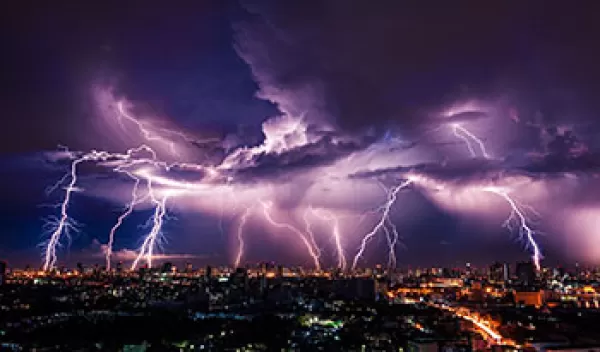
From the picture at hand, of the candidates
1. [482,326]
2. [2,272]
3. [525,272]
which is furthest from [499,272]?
[2,272]

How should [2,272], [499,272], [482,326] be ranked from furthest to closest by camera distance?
[499,272] → [2,272] → [482,326]

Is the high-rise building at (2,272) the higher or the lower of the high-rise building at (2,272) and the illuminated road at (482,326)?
the higher

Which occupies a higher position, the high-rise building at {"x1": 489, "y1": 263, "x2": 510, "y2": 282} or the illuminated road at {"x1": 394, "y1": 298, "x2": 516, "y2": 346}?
the high-rise building at {"x1": 489, "y1": 263, "x2": 510, "y2": 282}

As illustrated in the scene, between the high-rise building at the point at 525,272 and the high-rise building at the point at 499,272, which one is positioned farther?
the high-rise building at the point at 499,272

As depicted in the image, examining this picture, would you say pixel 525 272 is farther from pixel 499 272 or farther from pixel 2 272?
pixel 2 272

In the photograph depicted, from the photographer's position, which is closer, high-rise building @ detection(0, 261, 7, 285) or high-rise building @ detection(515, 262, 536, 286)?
high-rise building @ detection(0, 261, 7, 285)

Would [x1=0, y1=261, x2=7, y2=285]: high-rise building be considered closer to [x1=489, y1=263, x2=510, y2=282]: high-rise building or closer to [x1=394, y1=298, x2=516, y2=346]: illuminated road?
[x1=394, y1=298, x2=516, y2=346]: illuminated road

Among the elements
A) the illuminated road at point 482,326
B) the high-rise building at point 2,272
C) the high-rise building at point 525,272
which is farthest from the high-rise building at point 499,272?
the high-rise building at point 2,272

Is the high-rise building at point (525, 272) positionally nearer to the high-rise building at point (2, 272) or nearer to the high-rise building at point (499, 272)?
the high-rise building at point (499, 272)

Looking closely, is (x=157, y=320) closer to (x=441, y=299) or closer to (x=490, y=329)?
(x=490, y=329)

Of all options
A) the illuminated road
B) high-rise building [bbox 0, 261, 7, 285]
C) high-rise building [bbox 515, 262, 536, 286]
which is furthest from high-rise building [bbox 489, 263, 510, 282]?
high-rise building [bbox 0, 261, 7, 285]

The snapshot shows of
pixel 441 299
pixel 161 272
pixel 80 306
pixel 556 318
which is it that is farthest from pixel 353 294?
pixel 161 272
